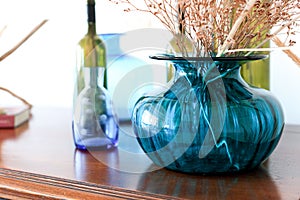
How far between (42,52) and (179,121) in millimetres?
847

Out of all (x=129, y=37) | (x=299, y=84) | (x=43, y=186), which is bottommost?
A: (x=43, y=186)

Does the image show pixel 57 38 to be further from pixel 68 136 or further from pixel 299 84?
pixel 299 84

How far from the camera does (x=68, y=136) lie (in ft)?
3.06

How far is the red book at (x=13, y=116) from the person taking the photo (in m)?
1.01

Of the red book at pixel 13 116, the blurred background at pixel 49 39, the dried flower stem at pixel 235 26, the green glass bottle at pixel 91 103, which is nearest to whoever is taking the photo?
the dried flower stem at pixel 235 26

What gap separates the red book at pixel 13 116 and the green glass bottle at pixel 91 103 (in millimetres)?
195

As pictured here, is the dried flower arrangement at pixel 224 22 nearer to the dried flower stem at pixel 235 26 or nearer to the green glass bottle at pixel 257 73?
the dried flower stem at pixel 235 26

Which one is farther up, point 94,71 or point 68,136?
point 94,71

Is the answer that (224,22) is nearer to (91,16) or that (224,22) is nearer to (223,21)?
(223,21)

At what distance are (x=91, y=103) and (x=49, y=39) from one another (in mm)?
544

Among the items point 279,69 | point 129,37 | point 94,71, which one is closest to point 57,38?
point 129,37

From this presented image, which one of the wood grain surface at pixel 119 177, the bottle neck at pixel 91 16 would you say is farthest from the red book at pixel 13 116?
the bottle neck at pixel 91 16

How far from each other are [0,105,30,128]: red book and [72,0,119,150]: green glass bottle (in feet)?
0.64

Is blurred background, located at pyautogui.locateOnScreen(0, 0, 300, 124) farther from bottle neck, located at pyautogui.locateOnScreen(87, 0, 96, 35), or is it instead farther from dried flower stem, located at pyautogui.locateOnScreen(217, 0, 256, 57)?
dried flower stem, located at pyautogui.locateOnScreen(217, 0, 256, 57)
